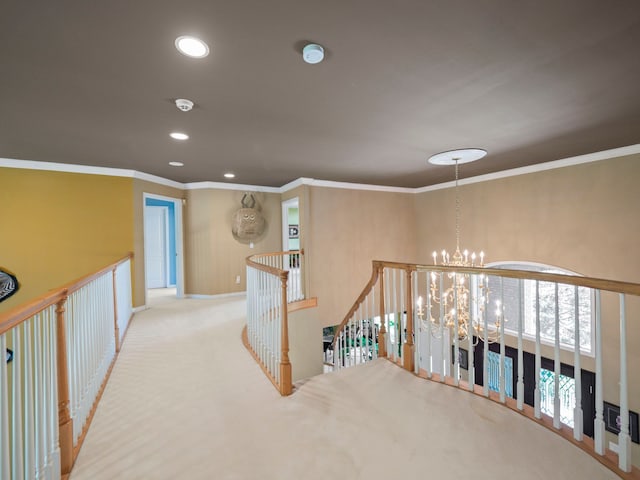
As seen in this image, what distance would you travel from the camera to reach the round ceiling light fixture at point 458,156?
3.80 meters

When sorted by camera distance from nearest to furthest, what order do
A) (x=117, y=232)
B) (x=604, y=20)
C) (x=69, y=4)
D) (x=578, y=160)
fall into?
(x=69, y=4) < (x=604, y=20) < (x=578, y=160) < (x=117, y=232)

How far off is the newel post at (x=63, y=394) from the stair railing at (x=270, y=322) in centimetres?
134

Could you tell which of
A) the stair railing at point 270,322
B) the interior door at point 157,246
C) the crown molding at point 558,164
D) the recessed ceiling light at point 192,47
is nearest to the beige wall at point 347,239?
the crown molding at point 558,164

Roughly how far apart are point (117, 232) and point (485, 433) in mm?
5477

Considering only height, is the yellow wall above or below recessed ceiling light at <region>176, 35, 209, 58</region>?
below

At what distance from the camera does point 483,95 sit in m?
2.32

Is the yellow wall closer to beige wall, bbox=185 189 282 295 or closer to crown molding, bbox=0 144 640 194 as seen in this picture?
crown molding, bbox=0 144 640 194

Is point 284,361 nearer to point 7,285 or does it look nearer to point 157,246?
point 7,285

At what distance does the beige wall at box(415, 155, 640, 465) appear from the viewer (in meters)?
3.74

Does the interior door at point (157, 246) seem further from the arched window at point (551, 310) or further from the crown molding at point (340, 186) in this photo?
the arched window at point (551, 310)

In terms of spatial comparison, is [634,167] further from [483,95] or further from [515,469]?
[515,469]

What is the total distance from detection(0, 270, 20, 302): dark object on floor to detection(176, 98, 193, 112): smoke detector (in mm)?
3918

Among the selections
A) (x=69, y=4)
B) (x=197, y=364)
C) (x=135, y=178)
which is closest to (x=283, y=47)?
(x=69, y=4)

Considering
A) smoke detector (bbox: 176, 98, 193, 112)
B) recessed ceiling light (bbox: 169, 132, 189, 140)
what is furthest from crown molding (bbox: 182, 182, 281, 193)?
smoke detector (bbox: 176, 98, 193, 112)
